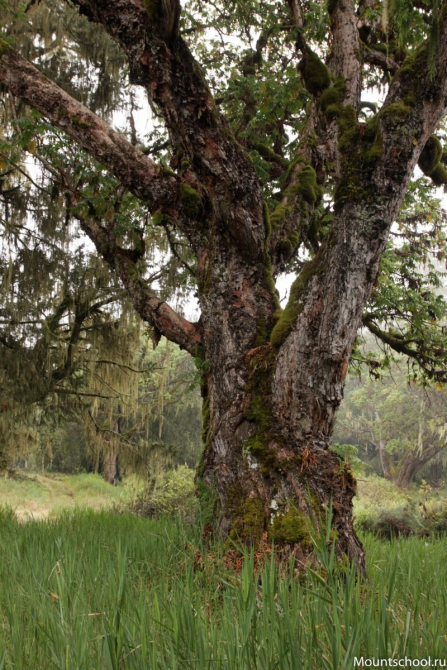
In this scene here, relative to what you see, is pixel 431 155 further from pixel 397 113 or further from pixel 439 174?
pixel 397 113

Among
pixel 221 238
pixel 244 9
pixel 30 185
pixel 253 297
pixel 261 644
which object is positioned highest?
pixel 244 9

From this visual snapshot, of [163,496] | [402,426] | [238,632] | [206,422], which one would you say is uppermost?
[402,426]

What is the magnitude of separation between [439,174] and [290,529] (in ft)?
12.3

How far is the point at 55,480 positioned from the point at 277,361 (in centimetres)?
1893

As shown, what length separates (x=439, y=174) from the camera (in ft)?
16.5

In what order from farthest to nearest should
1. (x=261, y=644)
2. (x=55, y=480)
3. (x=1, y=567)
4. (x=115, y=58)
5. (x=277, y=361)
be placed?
(x=55, y=480) < (x=115, y=58) < (x=277, y=361) < (x=1, y=567) < (x=261, y=644)

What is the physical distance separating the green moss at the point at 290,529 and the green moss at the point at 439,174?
358cm

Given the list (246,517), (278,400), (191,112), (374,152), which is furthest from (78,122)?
(246,517)

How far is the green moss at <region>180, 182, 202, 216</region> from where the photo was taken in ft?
12.3

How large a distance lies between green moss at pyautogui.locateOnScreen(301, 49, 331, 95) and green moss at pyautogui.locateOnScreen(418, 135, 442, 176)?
107 cm

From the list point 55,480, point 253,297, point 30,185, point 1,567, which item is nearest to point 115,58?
point 30,185

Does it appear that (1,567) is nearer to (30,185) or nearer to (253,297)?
(253,297)

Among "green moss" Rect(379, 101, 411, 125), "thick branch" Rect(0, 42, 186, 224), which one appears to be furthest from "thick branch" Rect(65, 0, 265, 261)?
"green moss" Rect(379, 101, 411, 125)

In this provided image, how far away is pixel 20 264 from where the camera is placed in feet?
23.6
